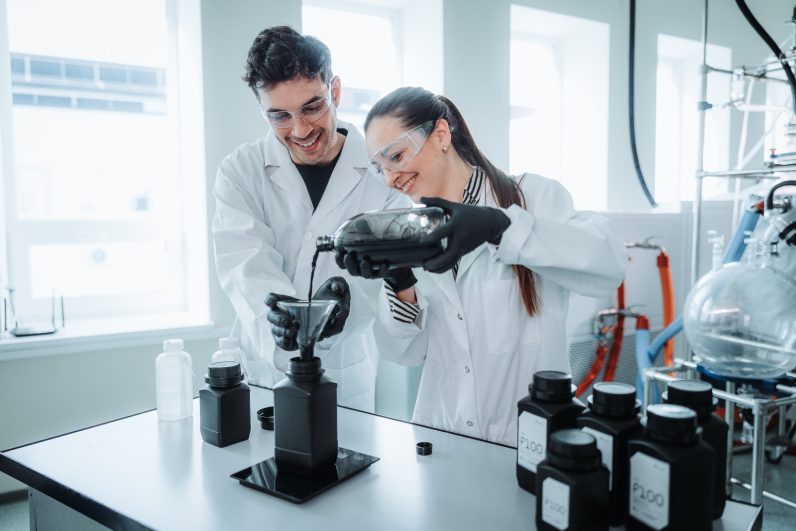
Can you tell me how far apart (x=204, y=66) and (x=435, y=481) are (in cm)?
211

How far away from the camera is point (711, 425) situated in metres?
0.84

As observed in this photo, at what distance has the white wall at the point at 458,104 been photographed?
2.37 m

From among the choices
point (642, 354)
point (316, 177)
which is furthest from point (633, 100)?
point (316, 177)

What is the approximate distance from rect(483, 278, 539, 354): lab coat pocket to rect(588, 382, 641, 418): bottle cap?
1.87ft

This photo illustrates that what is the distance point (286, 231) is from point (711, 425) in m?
1.27

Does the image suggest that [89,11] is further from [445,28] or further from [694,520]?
[694,520]

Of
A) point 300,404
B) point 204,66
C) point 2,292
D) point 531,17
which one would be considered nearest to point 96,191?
point 2,292

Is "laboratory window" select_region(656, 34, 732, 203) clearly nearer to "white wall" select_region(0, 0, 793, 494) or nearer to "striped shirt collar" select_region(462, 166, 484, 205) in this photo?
"white wall" select_region(0, 0, 793, 494)

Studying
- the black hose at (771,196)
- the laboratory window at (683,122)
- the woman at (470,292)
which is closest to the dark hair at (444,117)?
the woman at (470,292)

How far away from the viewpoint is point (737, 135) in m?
4.27

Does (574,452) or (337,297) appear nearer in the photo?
(574,452)

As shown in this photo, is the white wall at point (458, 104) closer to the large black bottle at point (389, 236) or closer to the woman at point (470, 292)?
the woman at point (470, 292)

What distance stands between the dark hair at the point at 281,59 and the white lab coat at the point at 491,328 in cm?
54

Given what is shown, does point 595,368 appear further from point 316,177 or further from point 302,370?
point 302,370
